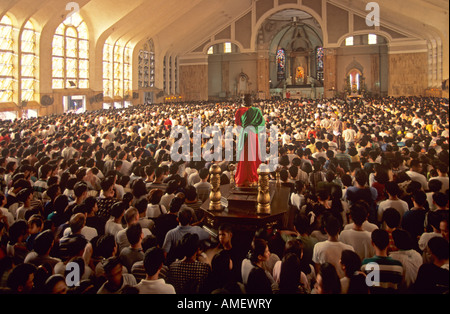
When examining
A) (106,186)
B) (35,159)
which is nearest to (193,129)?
(35,159)

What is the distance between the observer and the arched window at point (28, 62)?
61.8 ft

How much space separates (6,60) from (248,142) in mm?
16867

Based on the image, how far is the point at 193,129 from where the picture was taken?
13211 mm

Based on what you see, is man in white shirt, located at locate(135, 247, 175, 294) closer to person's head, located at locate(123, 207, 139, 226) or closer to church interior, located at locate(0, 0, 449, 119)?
person's head, located at locate(123, 207, 139, 226)

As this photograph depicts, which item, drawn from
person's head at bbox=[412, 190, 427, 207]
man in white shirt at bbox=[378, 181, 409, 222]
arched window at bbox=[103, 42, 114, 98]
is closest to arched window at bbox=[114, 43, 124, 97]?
arched window at bbox=[103, 42, 114, 98]

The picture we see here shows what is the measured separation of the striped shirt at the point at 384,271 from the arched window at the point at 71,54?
2169 centimetres

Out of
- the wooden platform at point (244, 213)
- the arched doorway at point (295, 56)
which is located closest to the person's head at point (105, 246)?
the wooden platform at point (244, 213)

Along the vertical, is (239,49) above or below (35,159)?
above

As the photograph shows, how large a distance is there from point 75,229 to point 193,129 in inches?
373

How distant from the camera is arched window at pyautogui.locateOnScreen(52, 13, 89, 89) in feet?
70.1

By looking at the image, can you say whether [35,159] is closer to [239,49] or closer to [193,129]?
[193,129]

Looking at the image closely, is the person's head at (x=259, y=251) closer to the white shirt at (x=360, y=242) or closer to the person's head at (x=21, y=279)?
the white shirt at (x=360, y=242)

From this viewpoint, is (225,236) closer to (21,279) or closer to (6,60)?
(21,279)

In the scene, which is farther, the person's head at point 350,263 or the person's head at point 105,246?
the person's head at point 105,246
